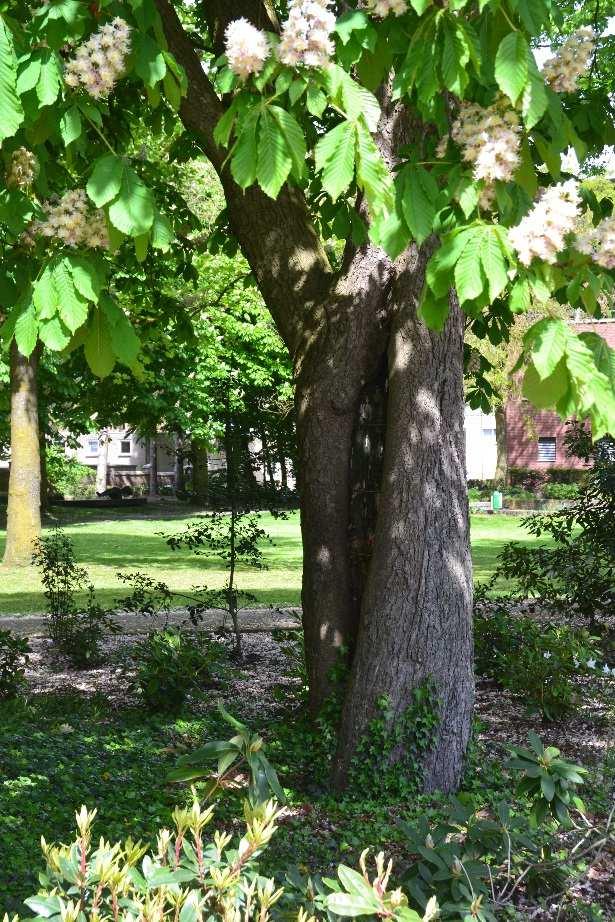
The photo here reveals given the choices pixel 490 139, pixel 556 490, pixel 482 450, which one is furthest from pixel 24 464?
pixel 482 450

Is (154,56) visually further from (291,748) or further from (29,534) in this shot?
(29,534)

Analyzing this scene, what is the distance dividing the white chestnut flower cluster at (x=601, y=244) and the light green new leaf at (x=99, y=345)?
1.39m

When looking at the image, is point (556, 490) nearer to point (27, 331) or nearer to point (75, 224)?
point (75, 224)

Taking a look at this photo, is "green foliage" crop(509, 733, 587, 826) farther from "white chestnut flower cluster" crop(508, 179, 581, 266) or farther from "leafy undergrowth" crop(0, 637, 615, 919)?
"white chestnut flower cluster" crop(508, 179, 581, 266)

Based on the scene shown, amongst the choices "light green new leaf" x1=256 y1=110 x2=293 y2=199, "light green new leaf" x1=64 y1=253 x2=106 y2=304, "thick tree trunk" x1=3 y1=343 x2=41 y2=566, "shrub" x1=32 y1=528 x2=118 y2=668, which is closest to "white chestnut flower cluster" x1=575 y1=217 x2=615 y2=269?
"light green new leaf" x1=256 y1=110 x2=293 y2=199

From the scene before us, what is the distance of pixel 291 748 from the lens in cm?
610

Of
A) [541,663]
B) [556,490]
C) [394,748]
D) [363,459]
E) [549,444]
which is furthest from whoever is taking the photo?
[549,444]

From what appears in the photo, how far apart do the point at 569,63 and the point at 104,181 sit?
1526 millimetres

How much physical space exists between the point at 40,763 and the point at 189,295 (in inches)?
766

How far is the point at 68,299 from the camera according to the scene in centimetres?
267

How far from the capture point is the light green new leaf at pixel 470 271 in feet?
7.88

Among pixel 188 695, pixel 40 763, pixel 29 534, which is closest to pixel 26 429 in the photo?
pixel 29 534

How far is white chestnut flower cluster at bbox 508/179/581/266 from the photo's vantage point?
249 centimetres

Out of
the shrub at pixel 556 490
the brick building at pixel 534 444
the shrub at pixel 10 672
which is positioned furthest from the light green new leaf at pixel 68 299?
the brick building at pixel 534 444
